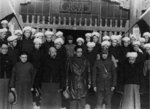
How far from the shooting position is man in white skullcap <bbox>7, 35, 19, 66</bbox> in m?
7.55

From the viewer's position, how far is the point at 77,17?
11250 millimetres

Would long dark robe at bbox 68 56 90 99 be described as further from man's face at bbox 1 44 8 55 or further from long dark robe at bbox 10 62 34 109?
man's face at bbox 1 44 8 55

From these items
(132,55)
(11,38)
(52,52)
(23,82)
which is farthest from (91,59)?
(11,38)

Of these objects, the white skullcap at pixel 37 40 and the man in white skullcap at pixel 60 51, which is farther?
the white skullcap at pixel 37 40

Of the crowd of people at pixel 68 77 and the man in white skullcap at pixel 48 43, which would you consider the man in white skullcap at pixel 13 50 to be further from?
the man in white skullcap at pixel 48 43

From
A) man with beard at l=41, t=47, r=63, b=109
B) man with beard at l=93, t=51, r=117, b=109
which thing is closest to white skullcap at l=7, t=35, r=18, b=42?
man with beard at l=41, t=47, r=63, b=109

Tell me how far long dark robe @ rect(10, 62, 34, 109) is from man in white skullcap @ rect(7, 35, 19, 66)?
0.97 feet

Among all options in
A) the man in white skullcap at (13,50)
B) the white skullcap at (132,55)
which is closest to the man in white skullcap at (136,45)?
the white skullcap at (132,55)

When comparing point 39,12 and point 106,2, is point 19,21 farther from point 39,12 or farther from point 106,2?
point 106,2

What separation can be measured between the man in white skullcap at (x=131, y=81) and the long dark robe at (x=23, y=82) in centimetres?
174

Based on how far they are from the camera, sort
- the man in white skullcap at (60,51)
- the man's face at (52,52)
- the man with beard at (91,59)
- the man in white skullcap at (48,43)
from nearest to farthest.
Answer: the man's face at (52,52), the man in white skullcap at (60,51), the man with beard at (91,59), the man in white skullcap at (48,43)

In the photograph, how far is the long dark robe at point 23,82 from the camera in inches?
286

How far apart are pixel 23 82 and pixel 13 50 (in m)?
0.80

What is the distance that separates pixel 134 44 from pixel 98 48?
0.73 meters
